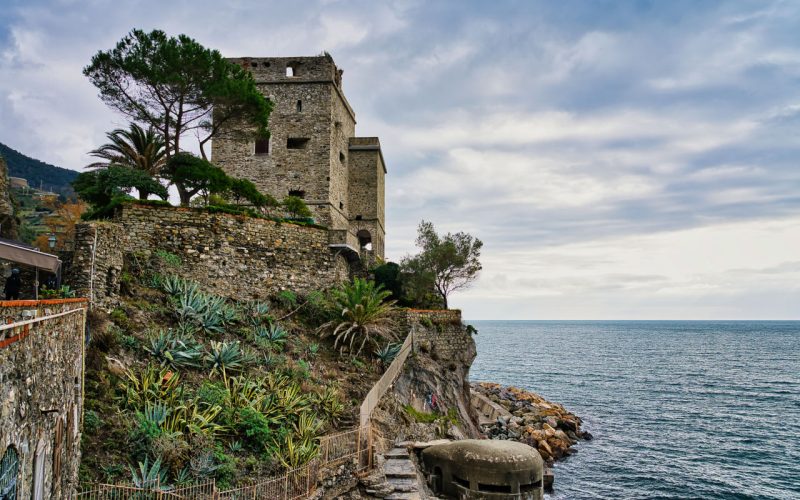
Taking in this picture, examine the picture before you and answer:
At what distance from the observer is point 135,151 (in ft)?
78.5

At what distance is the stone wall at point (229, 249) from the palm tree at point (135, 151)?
405 cm

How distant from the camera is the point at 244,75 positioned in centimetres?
2369

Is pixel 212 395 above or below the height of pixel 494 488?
above

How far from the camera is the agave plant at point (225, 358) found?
50.4 feet

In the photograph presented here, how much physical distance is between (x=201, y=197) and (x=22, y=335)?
22.4 meters

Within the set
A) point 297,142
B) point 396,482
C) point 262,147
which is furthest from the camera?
point 297,142

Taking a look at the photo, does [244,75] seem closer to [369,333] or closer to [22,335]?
[369,333]

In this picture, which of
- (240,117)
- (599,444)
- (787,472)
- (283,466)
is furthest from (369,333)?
(787,472)

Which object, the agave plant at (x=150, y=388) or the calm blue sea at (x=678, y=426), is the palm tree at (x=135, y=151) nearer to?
the agave plant at (x=150, y=388)

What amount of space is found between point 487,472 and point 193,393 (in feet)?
28.9

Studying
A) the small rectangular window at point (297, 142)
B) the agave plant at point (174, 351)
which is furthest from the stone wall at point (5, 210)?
the small rectangular window at point (297, 142)

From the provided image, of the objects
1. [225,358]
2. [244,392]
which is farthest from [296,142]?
[244,392]

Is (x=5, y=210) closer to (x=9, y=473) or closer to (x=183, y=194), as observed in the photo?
(x=183, y=194)

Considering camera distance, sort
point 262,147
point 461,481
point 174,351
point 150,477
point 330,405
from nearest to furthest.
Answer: point 150,477
point 174,351
point 461,481
point 330,405
point 262,147
